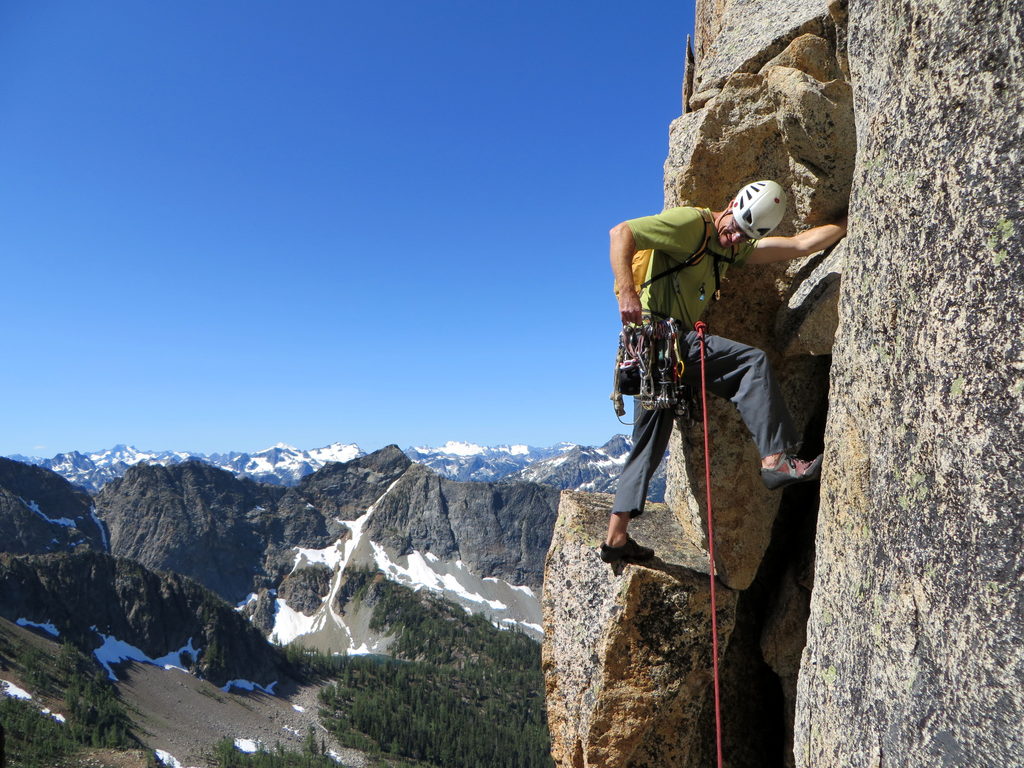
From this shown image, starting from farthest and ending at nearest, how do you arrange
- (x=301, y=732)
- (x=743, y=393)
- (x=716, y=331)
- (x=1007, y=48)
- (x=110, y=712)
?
(x=301, y=732) → (x=110, y=712) → (x=716, y=331) → (x=743, y=393) → (x=1007, y=48)

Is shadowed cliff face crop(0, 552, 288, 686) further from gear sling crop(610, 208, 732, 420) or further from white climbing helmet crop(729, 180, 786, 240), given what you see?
white climbing helmet crop(729, 180, 786, 240)

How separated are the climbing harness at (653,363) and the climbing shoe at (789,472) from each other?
1.33 metres

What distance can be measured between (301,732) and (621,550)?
17414cm

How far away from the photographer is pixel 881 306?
224 inches

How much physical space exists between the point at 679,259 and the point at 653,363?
1.34 m

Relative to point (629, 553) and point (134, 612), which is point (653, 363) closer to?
point (629, 553)

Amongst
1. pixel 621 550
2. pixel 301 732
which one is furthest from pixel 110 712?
pixel 621 550

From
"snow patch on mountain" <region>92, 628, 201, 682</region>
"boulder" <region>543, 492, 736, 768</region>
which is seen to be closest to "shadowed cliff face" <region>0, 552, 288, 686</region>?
"snow patch on mountain" <region>92, 628, 201, 682</region>

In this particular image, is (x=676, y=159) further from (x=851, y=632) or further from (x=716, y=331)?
(x=851, y=632)

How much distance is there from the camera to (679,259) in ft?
26.3

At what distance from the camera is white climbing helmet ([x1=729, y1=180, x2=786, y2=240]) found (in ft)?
25.5

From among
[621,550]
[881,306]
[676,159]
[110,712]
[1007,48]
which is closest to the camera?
[1007,48]

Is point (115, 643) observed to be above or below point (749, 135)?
below

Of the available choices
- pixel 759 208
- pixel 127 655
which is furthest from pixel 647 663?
pixel 127 655
